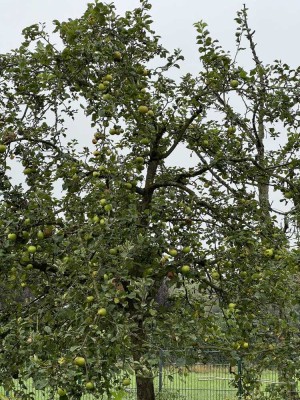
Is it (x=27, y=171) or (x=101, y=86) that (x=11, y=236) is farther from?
(x=101, y=86)

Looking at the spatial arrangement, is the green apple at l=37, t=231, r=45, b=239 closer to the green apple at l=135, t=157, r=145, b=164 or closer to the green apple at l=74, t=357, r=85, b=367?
the green apple at l=135, t=157, r=145, b=164

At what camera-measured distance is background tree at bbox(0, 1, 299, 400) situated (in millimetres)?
3672

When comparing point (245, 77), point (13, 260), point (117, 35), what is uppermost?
point (117, 35)

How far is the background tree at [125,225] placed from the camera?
3.67 meters

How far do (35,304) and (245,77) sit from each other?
2305 mm

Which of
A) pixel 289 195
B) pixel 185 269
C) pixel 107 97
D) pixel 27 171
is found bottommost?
pixel 185 269

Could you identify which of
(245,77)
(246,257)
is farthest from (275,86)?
(246,257)

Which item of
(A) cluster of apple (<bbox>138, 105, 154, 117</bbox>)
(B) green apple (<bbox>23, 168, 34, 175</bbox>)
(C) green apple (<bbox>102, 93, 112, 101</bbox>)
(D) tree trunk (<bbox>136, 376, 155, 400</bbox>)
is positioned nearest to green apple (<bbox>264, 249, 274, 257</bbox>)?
(A) cluster of apple (<bbox>138, 105, 154, 117</bbox>)

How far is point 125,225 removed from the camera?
13.6 ft

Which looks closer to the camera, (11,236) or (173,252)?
(11,236)

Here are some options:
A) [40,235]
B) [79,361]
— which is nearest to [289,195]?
[40,235]

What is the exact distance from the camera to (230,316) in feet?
15.9

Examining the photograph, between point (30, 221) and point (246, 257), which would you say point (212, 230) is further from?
point (30, 221)

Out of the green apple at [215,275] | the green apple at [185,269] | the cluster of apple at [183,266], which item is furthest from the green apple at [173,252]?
the green apple at [215,275]
